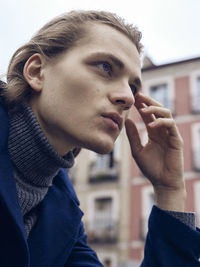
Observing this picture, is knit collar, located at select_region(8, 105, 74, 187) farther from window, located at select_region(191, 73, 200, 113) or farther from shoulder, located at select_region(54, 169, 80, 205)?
window, located at select_region(191, 73, 200, 113)

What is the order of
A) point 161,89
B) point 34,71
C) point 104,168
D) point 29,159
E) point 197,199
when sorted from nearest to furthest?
1. point 29,159
2. point 34,71
3. point 197,199
4. point 104,168
5. point 161,89

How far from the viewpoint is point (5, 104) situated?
5.29 ft

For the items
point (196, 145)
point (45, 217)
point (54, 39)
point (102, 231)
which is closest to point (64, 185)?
point (45, 217)

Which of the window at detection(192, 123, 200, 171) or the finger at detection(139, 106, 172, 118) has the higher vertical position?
the finger at detection(139, 106, 172, 118)

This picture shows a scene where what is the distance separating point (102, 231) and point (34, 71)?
42.5 feet

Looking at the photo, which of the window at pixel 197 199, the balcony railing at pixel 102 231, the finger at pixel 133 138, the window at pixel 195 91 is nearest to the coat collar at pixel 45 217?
the finger at pixel 133 138

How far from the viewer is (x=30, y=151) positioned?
4.99 feet

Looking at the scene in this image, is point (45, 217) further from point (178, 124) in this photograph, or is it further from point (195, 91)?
point (195, 91)

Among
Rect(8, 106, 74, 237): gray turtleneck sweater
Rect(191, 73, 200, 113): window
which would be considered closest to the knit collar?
Rect(8, 106, 74, 237): gray turtleneck sweater

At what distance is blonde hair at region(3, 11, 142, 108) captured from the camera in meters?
1.68

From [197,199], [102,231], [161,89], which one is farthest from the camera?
[161,89]

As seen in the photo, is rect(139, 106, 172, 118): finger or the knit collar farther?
rect(139, 106, 172, 118): finger

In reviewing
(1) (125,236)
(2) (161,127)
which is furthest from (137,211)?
(2) (161,127)

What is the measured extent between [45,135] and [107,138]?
0.90 ft
